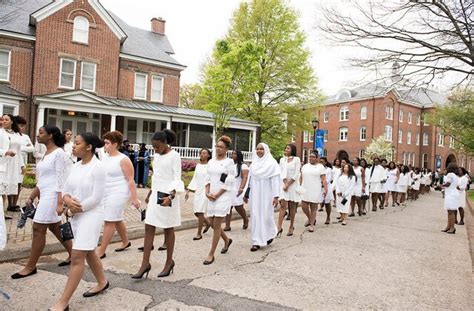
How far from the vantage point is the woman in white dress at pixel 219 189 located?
5809 millimetres

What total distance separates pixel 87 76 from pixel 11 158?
58.4 ft

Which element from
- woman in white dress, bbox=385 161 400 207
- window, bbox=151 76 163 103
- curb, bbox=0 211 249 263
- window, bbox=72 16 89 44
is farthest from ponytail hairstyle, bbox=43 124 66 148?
window, bbox=151 76 163 103

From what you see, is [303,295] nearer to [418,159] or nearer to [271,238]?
[271,238]

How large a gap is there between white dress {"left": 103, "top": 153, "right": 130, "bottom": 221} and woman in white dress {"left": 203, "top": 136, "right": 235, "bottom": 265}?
4.38 ft

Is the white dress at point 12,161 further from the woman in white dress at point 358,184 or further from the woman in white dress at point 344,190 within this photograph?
the woman in white dress at point 358,184

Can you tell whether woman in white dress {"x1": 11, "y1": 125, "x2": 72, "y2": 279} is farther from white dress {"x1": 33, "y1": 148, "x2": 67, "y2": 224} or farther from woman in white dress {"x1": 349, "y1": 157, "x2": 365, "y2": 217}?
woman in white dress {"x1": 349, "y1": 157, "x2": 365, "y2": 217}

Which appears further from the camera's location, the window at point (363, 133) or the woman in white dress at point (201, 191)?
the window at point (363, 133)

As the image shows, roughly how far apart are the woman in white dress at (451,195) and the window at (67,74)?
21.1 metres

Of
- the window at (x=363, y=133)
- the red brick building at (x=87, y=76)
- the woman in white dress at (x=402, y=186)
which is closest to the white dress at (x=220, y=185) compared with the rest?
the woman in white dress at (x=402, y=186)

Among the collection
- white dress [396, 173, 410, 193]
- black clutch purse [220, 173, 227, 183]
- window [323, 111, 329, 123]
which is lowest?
white dress [396, 173, 410, 193]

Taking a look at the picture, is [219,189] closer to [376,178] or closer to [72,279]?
[72,279]

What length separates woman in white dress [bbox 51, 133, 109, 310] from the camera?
12.1 ft

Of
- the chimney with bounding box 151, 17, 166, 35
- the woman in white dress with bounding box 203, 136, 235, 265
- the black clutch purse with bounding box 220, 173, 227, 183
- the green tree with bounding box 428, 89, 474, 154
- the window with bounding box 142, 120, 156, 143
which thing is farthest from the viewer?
the chimney with bounding box 151, 17, 166, 35

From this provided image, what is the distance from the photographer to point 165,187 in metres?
4.92
